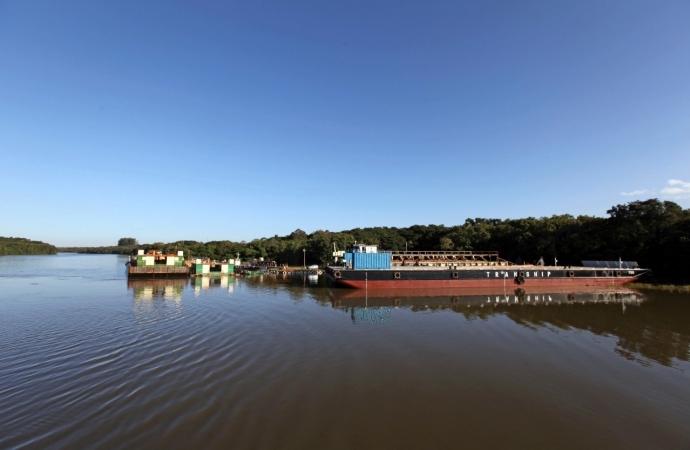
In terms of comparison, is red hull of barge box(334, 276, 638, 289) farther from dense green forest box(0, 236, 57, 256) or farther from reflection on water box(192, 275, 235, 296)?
dense green forest box(0, 236, 57, 256)

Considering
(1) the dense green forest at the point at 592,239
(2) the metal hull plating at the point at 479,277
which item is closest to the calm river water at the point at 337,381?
(2) the metal hull plating at the point at 479,277

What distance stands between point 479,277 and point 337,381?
3256 cm

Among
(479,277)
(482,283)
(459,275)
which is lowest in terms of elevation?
(482,283)

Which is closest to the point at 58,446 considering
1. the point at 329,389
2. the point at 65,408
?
the point at 65,408

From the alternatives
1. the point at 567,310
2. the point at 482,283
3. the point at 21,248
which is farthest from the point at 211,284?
the point at 21,248

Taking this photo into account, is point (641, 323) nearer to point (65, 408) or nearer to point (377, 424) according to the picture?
point (377, 424)

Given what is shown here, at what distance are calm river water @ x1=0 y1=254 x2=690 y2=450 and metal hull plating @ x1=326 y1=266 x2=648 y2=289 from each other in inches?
610

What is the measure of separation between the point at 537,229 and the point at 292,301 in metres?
48.5

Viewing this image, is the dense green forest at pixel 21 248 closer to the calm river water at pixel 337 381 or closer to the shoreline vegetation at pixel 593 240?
the shoreline vegetation at pixel 593 240

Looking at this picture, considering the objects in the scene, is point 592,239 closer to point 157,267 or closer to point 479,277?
point 479,277

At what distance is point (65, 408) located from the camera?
8492 millimetres

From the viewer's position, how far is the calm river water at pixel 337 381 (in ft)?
24.7

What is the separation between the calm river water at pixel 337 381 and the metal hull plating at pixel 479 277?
15.5 metres

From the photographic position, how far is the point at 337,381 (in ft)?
34.9
